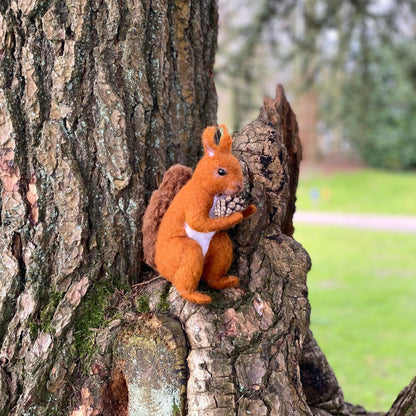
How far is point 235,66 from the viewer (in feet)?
22.3

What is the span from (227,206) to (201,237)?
0.12m

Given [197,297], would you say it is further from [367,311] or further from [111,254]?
[367,311]

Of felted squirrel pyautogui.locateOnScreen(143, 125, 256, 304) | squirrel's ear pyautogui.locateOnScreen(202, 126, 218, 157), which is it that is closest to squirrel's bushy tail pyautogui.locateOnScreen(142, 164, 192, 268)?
felted squirrel pyautogui.locateOnScreen(143, 125, 256, 304)

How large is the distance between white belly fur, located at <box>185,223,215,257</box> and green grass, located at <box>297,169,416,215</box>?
28.3 feet

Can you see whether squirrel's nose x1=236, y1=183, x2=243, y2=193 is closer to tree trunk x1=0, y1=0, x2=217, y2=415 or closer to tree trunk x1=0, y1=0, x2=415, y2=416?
tree trunk x1=0, y1=0, x2=415, y2=416

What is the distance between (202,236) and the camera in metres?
1.32

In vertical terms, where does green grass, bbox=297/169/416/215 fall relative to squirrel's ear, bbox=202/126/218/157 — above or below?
below

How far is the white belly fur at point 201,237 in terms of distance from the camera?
4.30 feet

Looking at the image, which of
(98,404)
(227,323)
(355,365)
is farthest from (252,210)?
(355,365)

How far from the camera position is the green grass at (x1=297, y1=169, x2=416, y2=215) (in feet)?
31.9

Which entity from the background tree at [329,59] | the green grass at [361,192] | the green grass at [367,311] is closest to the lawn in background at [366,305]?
the green grass at [367,311]

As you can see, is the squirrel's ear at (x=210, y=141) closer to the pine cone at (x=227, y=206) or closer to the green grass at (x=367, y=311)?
the pine cone at (x=227, y=206)

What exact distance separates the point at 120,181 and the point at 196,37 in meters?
0.62

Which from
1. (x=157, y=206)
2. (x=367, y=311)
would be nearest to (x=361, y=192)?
(x=367, y=311)
